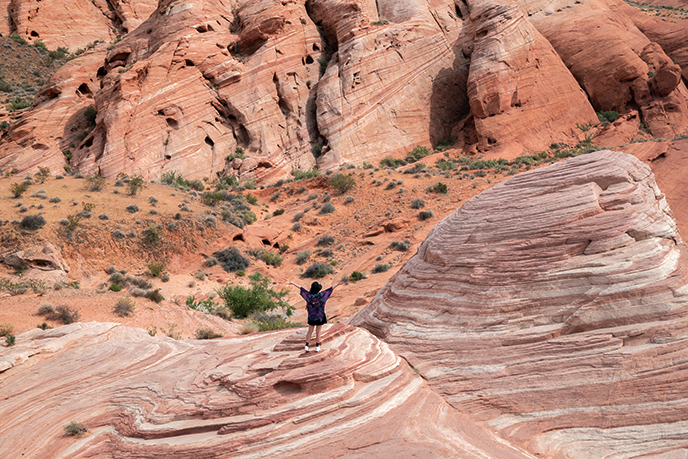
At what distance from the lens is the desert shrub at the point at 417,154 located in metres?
31.5

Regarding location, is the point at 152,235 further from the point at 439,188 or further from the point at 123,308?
the point at 439,188

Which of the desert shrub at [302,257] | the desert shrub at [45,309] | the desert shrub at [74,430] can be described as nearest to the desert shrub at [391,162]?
the desert shrub at [302,257]

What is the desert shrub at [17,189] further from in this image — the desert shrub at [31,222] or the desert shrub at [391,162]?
the desert shrub at [391,162]

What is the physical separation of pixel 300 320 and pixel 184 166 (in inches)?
829

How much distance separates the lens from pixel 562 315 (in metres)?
6.36

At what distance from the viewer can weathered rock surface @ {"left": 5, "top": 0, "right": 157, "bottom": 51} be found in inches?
2007

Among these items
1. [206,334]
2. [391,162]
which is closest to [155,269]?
[206,334]

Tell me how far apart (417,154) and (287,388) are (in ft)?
91.5

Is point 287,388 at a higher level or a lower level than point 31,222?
lower

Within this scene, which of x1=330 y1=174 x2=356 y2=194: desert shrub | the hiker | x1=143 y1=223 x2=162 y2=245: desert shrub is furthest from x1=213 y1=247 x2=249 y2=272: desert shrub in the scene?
the hiker

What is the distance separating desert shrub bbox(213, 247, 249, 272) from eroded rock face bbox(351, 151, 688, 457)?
38.5ft

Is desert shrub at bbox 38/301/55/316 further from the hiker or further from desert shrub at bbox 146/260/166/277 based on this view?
the hiker

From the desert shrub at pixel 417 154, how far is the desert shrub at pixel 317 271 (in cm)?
1500

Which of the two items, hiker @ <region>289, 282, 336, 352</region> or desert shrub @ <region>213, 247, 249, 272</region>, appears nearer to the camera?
hiker @ <region>289, 282, 336, 352</region>
